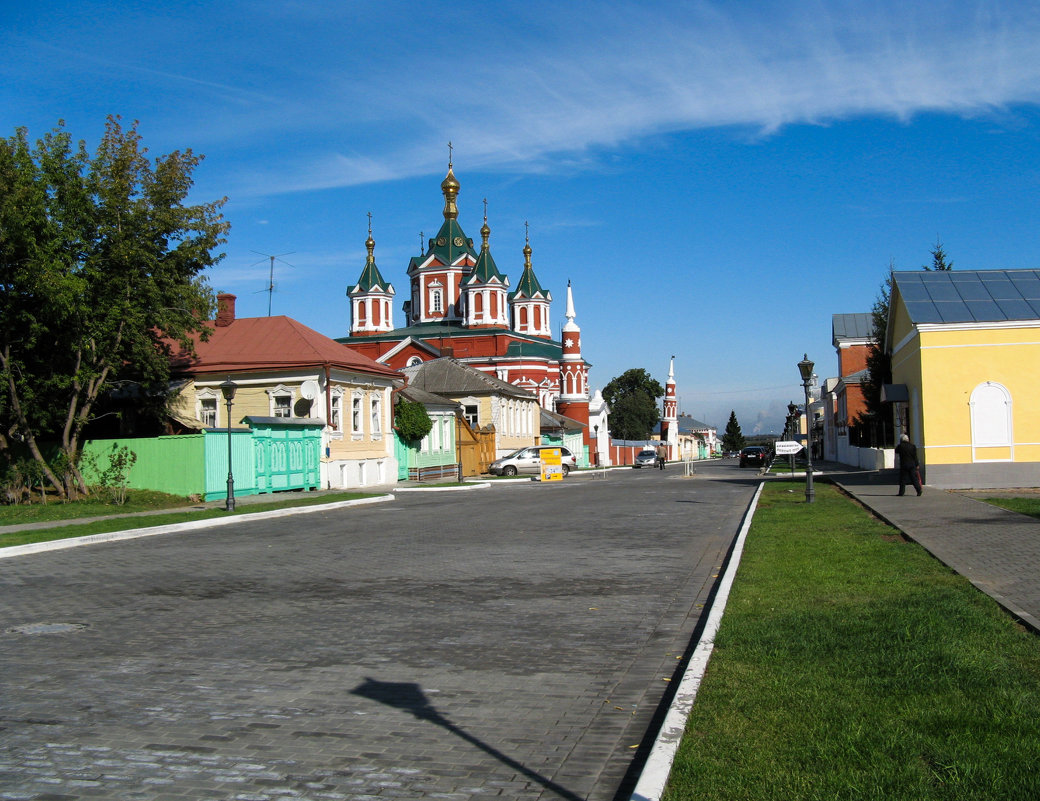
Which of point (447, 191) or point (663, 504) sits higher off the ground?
point (447, 191)

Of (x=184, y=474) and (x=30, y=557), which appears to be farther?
(x=184, y=474)

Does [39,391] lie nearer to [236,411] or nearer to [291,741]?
[236,411]

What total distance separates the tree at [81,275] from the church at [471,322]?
43.6m

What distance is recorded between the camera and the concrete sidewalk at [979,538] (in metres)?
9.04

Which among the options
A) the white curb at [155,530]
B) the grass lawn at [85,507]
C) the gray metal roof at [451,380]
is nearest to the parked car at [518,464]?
the gray metal roof at [451,380]

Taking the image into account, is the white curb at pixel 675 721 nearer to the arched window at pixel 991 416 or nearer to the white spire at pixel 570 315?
the arched window at pixel 991 416

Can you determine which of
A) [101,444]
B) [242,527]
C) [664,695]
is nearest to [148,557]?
[242,527]

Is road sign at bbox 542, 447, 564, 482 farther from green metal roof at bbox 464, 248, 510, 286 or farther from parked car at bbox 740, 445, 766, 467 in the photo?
green metal roof at bbox 464, 248, 510, 286

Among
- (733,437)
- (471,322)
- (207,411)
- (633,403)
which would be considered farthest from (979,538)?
(733,437)

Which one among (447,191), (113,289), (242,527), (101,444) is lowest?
(242,527)

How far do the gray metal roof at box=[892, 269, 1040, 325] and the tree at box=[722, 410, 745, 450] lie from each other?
157942 mm

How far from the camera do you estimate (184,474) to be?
26.6 meters

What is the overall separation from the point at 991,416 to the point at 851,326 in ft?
138

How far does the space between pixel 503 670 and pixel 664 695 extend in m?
1.33
